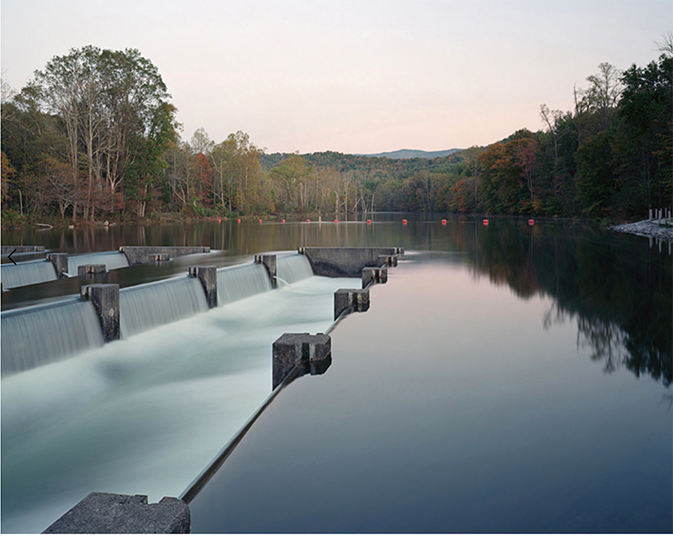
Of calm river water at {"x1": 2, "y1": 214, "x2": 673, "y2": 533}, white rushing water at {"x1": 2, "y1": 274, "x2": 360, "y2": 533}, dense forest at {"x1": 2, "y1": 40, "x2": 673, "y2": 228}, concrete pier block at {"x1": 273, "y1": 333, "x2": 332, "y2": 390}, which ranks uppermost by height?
dense forest at {"x1": 2, "y1": 40, "x2": 673, "y2": 228}

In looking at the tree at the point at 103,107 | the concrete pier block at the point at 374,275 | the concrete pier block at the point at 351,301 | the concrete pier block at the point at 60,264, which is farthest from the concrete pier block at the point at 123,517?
the tree at the point at 103,107

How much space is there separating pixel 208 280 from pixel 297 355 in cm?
694

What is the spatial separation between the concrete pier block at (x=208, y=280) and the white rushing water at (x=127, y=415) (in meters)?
1.59

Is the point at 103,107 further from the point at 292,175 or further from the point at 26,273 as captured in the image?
the point at 292,175

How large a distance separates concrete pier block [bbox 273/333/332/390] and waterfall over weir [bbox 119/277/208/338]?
4.38m

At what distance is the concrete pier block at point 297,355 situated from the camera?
274 inches

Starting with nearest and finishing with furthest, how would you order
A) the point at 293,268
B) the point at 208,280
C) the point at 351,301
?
the point at 351,301
the point at 208,280
the point at 293,268

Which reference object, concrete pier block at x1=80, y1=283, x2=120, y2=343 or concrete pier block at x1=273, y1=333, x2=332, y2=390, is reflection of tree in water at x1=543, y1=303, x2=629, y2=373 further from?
concrete pier block at x1=80, y1=283, x2=120, y2=343

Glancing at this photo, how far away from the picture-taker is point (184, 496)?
12.5ft

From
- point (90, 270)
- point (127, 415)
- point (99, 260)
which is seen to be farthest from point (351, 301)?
point (99, 260)

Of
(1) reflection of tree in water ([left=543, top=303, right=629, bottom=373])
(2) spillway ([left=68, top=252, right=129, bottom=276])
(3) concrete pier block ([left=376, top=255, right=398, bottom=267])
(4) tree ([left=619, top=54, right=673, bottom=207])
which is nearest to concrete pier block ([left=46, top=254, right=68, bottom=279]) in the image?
(2) spillway ([left=68, top=252, right=129, bottom=276])

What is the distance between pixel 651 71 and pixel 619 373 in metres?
35.9

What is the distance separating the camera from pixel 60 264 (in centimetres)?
1730

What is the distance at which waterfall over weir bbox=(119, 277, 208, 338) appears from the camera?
34.4 feet
